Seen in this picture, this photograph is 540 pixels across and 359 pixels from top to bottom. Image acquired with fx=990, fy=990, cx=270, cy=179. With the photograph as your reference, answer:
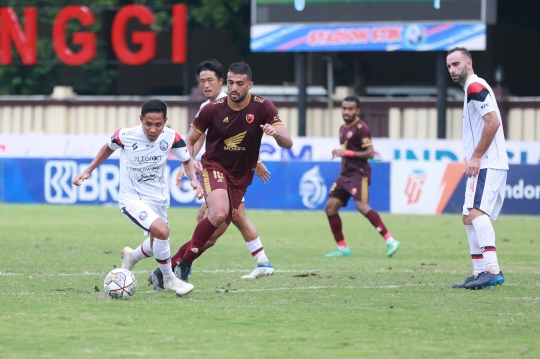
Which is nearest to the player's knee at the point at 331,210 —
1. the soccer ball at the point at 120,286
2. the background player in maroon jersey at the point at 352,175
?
the background player in maroon jersey at the point at 352,175

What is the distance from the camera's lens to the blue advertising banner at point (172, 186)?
22.4 m

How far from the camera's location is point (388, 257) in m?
13.4

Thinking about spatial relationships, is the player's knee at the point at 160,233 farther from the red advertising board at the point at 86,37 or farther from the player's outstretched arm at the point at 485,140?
the red advertising board at the point at 86,37

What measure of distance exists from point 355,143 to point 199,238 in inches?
206

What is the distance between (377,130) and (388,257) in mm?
16156

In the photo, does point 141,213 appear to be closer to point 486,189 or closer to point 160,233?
point 160,233

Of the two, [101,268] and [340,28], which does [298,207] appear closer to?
[340,28]

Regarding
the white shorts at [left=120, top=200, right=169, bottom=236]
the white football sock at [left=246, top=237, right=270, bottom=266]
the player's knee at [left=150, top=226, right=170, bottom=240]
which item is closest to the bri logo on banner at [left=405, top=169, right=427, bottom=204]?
the white football sock at [left=246, top=237, right=270, bottom=266]

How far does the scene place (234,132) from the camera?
9.55 meters

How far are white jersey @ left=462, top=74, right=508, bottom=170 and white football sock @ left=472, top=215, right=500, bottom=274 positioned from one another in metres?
0.52

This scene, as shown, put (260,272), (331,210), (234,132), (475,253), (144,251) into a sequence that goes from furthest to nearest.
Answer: (331,210) < (260,272) < (475,253) < (234,132) < (144,251)

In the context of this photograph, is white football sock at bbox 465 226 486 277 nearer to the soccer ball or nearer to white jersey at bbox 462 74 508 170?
white jersey at bbox 462 74 508 170

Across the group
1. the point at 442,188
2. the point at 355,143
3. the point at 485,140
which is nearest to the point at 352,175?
the point at 355,143

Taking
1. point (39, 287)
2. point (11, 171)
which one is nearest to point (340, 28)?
point (11, 171)
